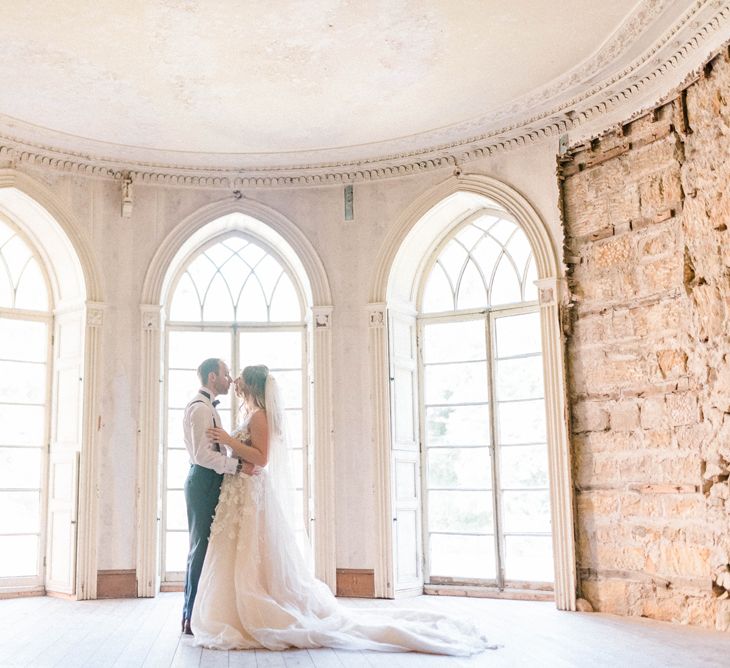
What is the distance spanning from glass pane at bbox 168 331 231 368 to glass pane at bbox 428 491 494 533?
2.41 meters

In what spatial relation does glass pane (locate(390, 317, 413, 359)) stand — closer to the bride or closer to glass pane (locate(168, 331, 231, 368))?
glass pane (locate(168, 331, 231, 368))

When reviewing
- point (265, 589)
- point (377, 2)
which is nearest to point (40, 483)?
point (265, 589)

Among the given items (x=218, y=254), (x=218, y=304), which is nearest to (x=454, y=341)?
(x=218, y=304)

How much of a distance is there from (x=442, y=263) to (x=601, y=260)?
188 centimetres

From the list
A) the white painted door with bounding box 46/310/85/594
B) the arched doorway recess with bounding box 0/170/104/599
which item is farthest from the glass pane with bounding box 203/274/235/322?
the white painted door with bounding box 46/310/85/594

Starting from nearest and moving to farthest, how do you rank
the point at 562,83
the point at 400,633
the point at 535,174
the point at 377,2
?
1. the point at 400,633
2. the point at 377,2
3. the point at 562,83
4. the point at 535,174

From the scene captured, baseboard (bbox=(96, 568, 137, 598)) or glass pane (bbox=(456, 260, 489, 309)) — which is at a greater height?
glass pane (bbox=(456, 260, 489, 309))

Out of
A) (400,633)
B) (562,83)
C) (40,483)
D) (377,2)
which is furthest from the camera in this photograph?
(40,483)

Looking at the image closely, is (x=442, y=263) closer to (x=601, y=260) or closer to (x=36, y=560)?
(x=601, y=260)

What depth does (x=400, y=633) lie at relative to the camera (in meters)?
4.68

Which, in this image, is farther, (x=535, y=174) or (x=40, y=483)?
(x=40, y=483)

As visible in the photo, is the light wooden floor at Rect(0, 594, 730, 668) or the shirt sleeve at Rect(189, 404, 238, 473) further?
the shirt sleeve at Rect(189, 404, 238, 473)

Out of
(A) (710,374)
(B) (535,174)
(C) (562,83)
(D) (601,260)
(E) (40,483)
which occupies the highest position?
(C) (562,83)

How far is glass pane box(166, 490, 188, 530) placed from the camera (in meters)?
7.62
